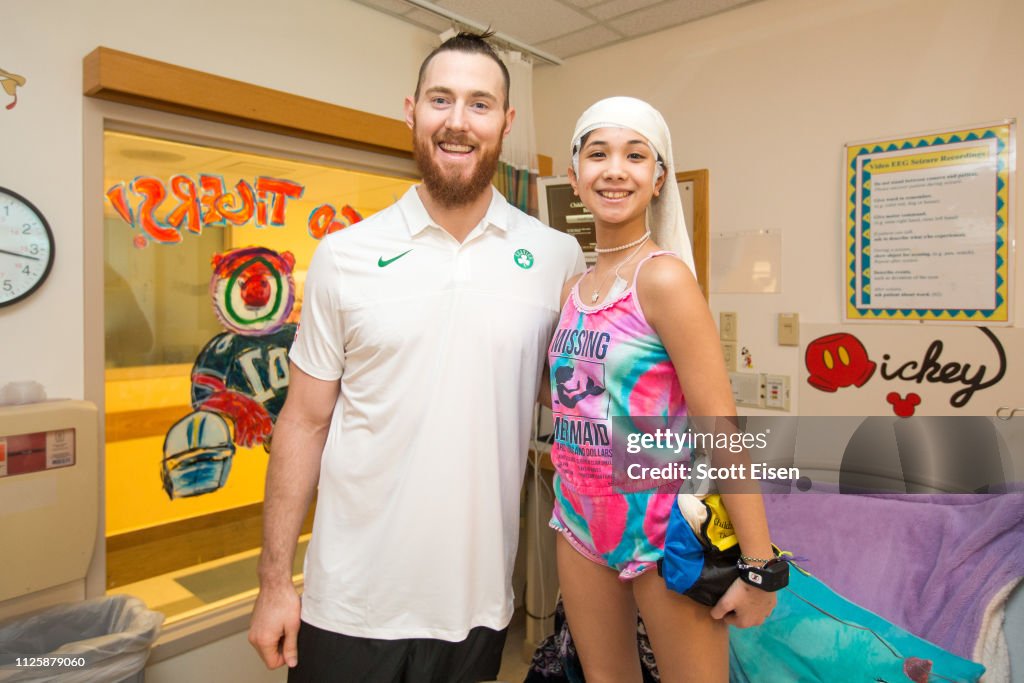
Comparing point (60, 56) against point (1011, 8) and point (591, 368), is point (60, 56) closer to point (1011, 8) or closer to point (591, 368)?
point (591, 368)

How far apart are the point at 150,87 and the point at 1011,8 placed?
269 cm

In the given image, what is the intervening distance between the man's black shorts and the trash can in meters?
0.88

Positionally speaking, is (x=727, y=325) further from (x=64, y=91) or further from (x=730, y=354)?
(x=64, y=91)

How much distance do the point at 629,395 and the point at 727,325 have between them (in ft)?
6.07

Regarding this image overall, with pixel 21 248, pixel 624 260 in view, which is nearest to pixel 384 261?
pixel 624 260

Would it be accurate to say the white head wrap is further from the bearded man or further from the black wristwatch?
the black wristwatch

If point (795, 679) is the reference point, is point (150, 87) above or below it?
above

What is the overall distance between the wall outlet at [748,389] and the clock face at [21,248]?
242 centimetres

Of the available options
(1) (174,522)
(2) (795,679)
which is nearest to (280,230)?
(1) (174,522)

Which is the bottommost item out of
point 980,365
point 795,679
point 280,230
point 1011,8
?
point 795,679

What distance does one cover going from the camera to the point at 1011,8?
2.23m

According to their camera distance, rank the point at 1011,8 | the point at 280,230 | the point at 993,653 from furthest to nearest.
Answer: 1. the point at 280,230
2. the point at 1011,8
3. the point at 993,653

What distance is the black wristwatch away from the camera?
3.56ft

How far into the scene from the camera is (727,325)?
2910 millimetres
